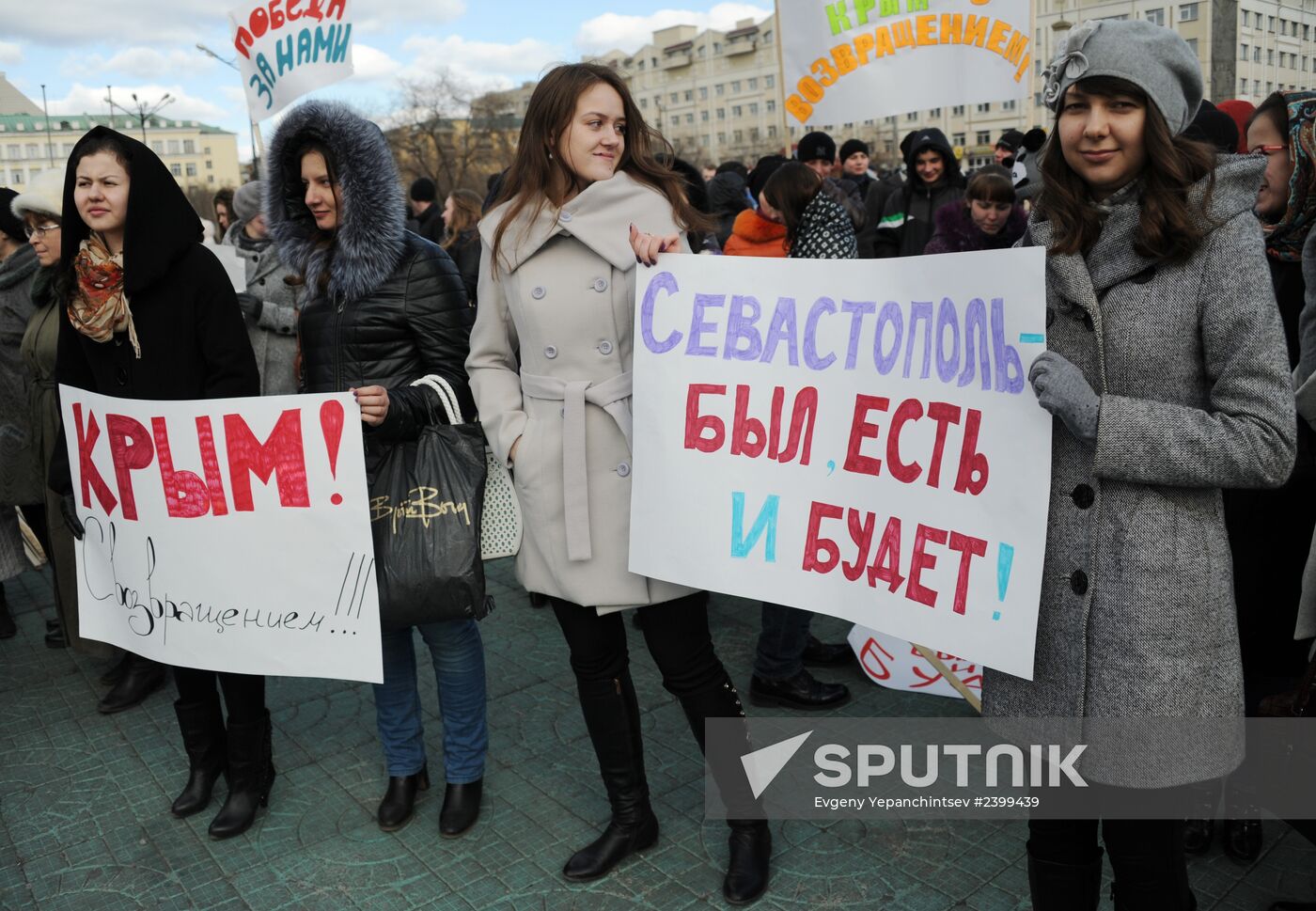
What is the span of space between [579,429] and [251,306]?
2178mm

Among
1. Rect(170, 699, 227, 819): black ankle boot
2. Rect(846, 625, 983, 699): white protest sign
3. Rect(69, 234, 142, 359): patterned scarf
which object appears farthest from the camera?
Rect(846, 625, 983, 699): white protest sign

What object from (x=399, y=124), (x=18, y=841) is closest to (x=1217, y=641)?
(x=18, y=841)

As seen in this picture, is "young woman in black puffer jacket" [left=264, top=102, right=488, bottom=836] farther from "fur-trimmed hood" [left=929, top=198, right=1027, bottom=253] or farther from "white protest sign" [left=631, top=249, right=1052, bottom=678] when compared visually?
"fur-trimmed hood" [left=929, top=198, right=1027, bottom=253]

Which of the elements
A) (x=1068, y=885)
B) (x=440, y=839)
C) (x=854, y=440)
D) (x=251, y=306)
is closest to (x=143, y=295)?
(x=251, y=306)

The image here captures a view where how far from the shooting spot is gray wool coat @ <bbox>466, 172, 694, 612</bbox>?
2.63 m

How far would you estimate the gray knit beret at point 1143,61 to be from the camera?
1793 mm

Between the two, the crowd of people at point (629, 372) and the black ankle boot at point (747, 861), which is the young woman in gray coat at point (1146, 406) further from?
the black ankle boot at point (747, 861)

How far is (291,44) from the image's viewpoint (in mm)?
5309

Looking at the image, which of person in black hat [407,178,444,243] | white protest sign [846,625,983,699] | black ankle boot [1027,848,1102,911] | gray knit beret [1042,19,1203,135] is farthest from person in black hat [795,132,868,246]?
black ankle boot [1027,848,1102,911]

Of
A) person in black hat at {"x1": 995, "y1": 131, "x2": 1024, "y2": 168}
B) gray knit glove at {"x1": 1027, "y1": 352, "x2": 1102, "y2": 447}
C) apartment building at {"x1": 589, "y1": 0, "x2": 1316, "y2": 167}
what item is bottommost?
gray knit glove at {"x1": 1027, "y1": 352, "x2": 1102, "y2": 447}

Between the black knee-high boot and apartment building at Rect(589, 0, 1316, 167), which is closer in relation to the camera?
the black knee-high boot

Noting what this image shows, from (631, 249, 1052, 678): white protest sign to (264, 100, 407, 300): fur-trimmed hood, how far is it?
86 cm

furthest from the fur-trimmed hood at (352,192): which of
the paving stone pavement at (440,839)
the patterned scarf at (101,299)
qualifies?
the paving stone pavement at (440,839)

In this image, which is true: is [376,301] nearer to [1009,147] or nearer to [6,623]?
[6,623]
